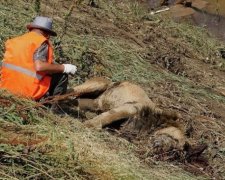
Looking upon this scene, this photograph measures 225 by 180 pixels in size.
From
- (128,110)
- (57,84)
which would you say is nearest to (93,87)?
(128,110)

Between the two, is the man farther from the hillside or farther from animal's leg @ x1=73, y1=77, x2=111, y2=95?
animal's leg @ x1=73, y1=77, x2=111, y2=95

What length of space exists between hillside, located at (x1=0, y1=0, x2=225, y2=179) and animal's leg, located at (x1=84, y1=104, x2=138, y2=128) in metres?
0.19

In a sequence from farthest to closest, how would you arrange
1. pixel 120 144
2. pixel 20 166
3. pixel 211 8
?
pixel 211 8 < pixel 120 144 < pixel 20 166

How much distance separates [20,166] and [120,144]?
214cm

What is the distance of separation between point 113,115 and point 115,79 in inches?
88.3

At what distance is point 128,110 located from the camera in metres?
7.48

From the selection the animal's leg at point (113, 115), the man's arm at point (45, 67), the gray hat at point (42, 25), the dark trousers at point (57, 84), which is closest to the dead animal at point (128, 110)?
the animal's leg at point (113, 115)

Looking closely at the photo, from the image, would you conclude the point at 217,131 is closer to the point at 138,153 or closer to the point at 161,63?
the point at 138,153

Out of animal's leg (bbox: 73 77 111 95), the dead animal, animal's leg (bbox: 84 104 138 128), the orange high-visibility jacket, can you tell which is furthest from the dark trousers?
animal's leg (bbox: 73 77 111 95)

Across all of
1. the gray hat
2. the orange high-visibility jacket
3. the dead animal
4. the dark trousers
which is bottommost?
the dead animal

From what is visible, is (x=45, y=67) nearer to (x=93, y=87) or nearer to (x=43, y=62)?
(x=43, y=62)

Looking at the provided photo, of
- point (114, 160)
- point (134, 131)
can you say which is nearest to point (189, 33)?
point (134, 131)

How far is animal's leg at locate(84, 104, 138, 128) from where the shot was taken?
713cm

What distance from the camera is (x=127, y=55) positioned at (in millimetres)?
10859
